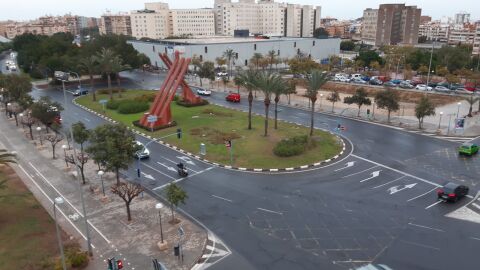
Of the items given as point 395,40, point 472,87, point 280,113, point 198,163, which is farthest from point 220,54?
point 395,40

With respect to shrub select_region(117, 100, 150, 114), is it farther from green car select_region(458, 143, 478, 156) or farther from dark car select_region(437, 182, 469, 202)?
dark car select_region(437, 182, 469, 202)

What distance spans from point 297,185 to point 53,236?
19.3 metres

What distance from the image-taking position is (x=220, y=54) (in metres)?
115

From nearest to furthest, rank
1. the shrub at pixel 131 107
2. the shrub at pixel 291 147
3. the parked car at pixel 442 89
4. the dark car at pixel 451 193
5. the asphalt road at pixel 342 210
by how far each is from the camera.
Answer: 1. the asphalt road at pixel 342 210
2. the dark car at pixel 451 193
3. the shrub at pixel 291 147
4. the shrub at pixel 131 107
5. the parked car at pixel 442 89

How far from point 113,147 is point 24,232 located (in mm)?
8477

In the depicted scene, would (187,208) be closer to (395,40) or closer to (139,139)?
(139,139)

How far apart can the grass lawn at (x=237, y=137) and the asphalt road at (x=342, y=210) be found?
2479 mm

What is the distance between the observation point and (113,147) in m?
30.1

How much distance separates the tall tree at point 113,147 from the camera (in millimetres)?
29844

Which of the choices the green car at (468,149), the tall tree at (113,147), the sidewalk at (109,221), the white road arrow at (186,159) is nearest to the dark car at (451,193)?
the green car at (468,149)

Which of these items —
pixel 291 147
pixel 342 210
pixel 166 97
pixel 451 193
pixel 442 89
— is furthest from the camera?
pixel 442 89

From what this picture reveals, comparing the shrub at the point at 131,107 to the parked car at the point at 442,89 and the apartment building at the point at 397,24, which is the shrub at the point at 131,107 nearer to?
the parked car at the point at 442,89

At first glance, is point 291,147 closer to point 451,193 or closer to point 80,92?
point 451,193

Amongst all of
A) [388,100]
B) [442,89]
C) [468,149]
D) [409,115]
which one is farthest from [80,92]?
[442,89]
